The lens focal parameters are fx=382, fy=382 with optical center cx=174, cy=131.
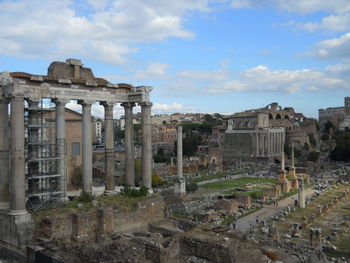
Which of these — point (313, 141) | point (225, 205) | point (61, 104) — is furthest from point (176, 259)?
point (313, 141)

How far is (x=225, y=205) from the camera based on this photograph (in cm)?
2433

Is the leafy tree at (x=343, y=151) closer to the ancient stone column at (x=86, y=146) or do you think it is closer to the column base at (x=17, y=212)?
the ancient stone column at (x=86, y=146)

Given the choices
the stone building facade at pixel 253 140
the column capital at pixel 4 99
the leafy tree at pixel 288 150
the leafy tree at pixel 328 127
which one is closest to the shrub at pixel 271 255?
the column capital at pixel 4 99

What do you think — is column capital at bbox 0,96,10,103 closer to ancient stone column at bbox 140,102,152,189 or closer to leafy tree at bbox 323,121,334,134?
ancient stone column at bbox 140,102,152,189

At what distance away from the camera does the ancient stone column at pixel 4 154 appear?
39.1 ft

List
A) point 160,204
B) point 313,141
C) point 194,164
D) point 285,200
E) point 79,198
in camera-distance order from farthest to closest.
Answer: point 313,141
point 194,164
point 285,200
point 160,204
point 79,198

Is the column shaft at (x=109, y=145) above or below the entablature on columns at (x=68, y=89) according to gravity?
below

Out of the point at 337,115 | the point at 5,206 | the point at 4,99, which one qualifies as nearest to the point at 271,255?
the point at 5,206

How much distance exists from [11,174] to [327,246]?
40.2 feet

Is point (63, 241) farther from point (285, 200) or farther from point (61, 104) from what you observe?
point (285, 200)

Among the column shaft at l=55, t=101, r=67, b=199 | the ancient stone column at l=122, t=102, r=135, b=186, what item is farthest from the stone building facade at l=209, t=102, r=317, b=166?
the column shaft at l=55, t=101, r=67, b=199

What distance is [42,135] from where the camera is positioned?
12992 millimetres

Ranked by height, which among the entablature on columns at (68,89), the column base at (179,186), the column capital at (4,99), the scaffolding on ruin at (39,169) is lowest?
the column base at (179,186)

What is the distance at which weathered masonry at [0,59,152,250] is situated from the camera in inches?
444
